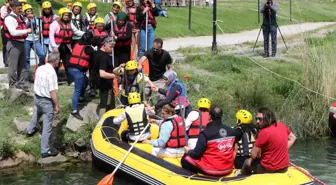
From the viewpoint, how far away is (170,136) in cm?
866

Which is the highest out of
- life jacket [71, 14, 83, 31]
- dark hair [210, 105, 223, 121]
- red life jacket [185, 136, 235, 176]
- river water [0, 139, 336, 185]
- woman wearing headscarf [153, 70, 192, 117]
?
life jacket [71, 14, 83, 31]

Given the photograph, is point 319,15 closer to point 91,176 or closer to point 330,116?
point 330,116

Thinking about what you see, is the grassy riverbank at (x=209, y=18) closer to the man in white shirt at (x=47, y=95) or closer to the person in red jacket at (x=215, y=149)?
the man in white shirt at (x=47, y=95)

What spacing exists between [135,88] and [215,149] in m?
3.86

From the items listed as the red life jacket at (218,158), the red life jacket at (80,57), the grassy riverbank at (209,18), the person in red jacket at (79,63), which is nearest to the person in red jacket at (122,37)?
the person in red jacket at (79,63)

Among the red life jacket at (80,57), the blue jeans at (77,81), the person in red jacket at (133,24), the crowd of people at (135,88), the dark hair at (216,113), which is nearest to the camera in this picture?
the dark hair at (216,113)

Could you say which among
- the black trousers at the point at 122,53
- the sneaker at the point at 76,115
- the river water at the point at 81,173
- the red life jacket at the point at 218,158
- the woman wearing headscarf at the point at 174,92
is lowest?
the river water at the point at 81,173

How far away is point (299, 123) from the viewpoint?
12508 mm

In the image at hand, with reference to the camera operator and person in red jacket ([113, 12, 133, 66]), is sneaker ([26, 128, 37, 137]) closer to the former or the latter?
person in red jacket ([113, 12, 133, 66])

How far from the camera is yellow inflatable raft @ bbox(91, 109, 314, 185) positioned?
7.72 metres

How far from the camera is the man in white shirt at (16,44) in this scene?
11484mm

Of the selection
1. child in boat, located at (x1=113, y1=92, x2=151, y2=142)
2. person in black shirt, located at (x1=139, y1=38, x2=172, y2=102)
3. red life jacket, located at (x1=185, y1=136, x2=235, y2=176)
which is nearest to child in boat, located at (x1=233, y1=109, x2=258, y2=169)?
red life jacket, located at (x1=185, y1=136, x2=235, y2=176)

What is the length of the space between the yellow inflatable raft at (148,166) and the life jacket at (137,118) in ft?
0.95

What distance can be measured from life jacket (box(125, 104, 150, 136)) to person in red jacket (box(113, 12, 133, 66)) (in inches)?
121
